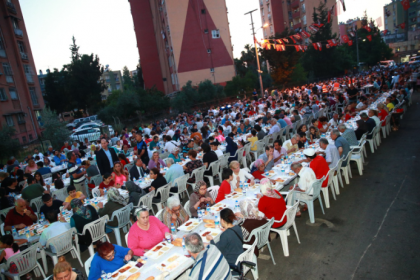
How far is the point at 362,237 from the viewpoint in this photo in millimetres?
4922

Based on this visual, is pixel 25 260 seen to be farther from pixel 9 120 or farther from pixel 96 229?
pixel 9 120

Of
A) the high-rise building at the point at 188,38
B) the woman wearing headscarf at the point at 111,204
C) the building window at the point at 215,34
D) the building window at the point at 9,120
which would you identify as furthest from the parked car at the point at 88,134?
the building window at the point at 215,34

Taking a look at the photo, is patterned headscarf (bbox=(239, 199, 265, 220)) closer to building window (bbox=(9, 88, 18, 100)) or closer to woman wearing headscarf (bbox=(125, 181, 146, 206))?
woman wearing headscarf (bbox=(125, 181, 146, 206))

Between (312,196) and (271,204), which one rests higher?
(271,204)

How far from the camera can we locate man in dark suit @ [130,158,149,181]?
25.8 ft

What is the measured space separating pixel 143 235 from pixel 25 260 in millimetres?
2182

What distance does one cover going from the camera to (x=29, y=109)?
2697 cm

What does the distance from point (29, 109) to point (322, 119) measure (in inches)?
1076

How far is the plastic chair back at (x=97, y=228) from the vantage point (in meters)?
5.35

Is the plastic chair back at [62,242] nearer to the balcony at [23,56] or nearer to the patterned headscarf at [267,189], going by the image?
the patterned headscarf at [267,189]

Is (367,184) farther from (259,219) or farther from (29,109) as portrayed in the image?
(29,109)

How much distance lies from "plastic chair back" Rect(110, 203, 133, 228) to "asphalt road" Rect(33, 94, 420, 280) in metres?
1.12

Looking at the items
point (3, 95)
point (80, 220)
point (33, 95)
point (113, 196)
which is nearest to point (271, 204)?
point (113, 196)

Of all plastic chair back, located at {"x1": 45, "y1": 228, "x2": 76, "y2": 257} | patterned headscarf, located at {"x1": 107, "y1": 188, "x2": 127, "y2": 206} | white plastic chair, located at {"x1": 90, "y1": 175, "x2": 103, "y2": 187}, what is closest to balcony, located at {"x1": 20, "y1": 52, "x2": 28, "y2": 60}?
white plastic chair, located at {"x1": 90, "y1": 175, "x2": 103, "y2": 187}
